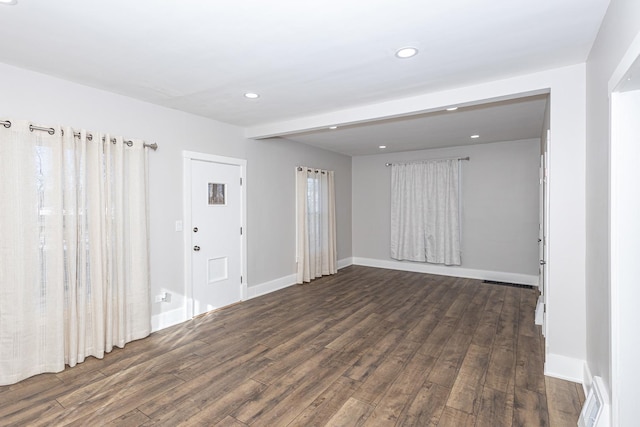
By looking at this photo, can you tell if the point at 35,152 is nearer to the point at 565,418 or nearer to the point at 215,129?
the point at 215,129

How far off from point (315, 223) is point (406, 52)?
13.5 ft

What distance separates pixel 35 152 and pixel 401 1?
121 inches

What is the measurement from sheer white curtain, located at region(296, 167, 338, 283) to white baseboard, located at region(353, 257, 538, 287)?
3.75 ft

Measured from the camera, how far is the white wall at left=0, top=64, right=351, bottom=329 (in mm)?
2842

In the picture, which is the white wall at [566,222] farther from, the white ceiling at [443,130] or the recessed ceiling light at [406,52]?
the recessed ceiling light at [406,52]

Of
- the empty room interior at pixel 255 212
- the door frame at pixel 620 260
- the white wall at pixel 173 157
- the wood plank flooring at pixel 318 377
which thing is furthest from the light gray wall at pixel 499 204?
the door frame at pixel 620 260

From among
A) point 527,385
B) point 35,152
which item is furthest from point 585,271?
point 35,152

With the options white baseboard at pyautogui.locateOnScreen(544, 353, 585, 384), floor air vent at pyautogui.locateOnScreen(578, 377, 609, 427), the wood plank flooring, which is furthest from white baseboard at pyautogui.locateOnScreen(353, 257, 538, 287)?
floor air vent at pyautogui.locateOnScreen(578, 377, 609, 427)

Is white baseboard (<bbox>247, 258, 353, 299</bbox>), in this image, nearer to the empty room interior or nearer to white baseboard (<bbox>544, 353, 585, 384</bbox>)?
the empty room interior

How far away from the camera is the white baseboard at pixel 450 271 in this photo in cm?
575

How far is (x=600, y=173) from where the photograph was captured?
2.02 meters

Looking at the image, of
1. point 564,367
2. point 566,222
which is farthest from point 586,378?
point 566,222

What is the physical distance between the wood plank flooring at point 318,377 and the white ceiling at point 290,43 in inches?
101

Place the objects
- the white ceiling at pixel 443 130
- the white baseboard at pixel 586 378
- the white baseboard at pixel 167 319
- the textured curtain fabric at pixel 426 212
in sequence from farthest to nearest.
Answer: the textured curtain fabric at pixel 426 212 < the white ceiling at pixel 443 130 < the white baseboard at pixel 167 319 < the white baseboard at pixel 586 378
